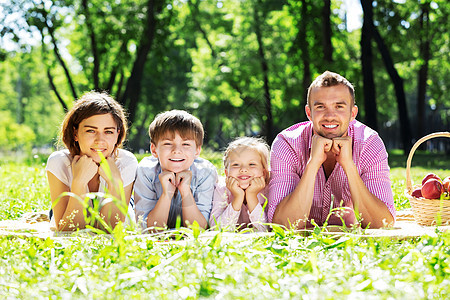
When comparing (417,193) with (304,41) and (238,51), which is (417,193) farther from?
(238,51)

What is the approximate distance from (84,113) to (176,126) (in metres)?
0.78

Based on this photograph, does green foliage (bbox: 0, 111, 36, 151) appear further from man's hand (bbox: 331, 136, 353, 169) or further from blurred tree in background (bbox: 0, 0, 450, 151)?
man's hand (bbox: 331, 136, 353, 169)

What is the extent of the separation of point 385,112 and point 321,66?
65.6ft

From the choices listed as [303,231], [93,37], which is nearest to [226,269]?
[303,231]

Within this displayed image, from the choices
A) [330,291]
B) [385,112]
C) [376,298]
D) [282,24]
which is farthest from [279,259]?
[385,112]

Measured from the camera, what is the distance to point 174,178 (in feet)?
13.2

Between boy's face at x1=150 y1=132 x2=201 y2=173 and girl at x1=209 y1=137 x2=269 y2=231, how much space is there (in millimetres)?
343

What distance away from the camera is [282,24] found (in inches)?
859

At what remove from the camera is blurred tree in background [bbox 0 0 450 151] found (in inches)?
639

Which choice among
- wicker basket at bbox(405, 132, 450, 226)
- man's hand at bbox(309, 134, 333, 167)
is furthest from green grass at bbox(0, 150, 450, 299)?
wicker basket at bbox(405, 132, 450, 226)

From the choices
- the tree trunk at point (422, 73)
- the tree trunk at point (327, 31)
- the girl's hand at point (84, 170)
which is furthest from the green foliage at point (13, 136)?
the girl's hand at point (84, 170)

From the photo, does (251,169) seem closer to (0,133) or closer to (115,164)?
(115,164)

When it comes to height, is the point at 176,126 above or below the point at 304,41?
below

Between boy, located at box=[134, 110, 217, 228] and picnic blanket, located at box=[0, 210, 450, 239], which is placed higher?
boy, located at box=[134, 110, 217, 228]
